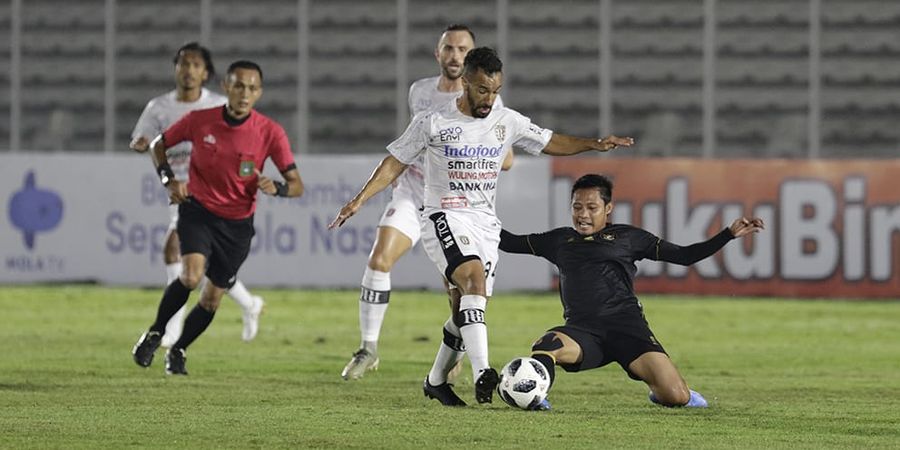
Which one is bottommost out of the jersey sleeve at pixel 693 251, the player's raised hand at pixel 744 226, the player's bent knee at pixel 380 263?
the player's bent knee at pixel 380 263

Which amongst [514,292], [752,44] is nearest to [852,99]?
[752,44]

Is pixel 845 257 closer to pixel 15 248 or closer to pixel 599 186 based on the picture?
pixel 15 248

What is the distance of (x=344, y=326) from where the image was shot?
50.6ft

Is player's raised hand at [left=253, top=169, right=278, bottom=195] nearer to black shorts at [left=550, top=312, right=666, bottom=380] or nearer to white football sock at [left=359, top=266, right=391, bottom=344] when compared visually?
white football sock at [left=359, top=266, right=391, bottom=344]

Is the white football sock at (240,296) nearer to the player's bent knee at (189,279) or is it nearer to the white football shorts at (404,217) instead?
the player's bent knee at (189,279)

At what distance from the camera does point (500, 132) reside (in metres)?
8.97

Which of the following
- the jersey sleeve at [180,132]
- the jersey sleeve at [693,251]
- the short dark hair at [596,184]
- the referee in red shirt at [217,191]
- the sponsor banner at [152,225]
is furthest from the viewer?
the sponsor banner at [152,225]

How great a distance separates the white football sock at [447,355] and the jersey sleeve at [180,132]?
256 centimetres

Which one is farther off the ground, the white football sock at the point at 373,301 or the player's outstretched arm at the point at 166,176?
the player's outstretched arm at the point at 166,176

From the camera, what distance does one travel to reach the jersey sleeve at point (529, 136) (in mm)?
9070

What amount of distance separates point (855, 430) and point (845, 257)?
37.4ft

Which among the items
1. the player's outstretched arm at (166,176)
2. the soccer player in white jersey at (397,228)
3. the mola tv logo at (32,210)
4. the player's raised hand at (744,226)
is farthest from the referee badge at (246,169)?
the mola tv logo at (32,210)

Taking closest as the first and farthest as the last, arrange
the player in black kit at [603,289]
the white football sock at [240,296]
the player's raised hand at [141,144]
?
the player in black kit at [603,289] → the player's raised hand at [141,144] → the white football sock at [240,296]

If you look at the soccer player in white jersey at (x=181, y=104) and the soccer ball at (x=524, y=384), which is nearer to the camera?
the soccer ball at (x=524, y=384)
